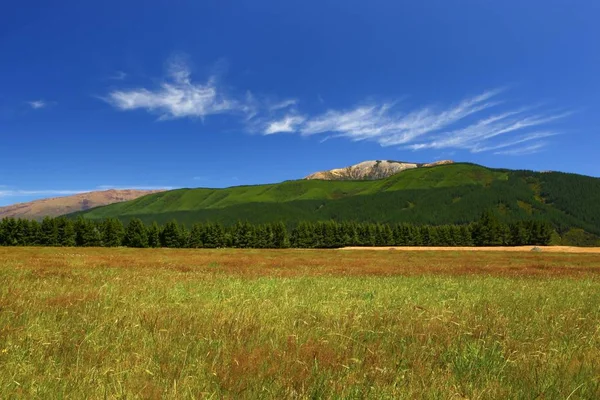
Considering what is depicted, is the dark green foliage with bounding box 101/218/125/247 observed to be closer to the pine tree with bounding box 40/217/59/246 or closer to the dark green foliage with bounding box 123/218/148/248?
the dark green foliage with bounding box 123/218/148/248

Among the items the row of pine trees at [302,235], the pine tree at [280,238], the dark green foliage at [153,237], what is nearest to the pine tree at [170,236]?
the row of pine trees at [302,235]

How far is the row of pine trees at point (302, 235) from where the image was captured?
401 feet

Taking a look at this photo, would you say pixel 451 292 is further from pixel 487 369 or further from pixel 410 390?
pixel 410 390

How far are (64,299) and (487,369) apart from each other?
906 cm

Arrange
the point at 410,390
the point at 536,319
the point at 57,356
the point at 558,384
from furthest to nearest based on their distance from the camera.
→ the point at 536,319, the point at 57,356, the point at 558,384, the point at 410,390

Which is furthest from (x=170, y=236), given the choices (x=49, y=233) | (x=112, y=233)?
(x=49, y=233)

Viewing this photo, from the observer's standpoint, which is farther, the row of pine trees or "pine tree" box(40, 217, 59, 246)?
the row of pine trees

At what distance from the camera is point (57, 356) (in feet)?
16.2

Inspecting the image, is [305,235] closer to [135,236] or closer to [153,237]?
[153,237]

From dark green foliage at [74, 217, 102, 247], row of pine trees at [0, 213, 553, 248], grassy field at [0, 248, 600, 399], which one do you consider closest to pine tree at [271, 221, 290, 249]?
row of pine trees at [0, 213, 553, 248]

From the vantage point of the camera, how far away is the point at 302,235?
154875 mm

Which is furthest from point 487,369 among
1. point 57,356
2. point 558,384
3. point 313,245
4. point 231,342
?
point 313,245

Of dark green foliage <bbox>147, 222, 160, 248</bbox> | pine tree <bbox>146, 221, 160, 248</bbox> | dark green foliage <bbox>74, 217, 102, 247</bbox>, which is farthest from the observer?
dark green foliage <bbox>147, 222, 160, 248</bbox>

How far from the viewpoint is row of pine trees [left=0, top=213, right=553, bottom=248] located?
401ft
